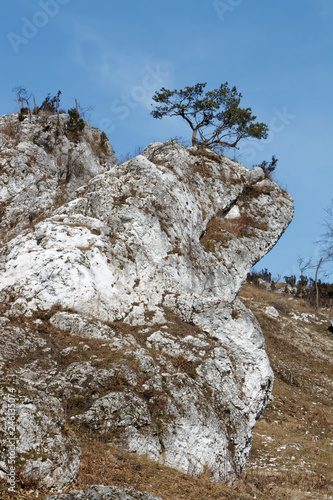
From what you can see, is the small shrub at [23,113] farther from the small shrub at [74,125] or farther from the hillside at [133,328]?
the hillside at [133,328]

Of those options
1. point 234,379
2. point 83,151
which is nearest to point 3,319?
point 234,379

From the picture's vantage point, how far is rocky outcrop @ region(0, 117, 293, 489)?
36.2 feet

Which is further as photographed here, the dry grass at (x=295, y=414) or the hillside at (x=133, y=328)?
the dry grass at (x=295, y=414)

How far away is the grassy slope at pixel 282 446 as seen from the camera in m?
8.55

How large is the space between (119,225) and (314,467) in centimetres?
1272

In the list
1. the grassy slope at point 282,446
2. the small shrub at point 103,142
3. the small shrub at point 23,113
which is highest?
the small shrub at point 103,142

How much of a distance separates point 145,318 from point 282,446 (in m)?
9.62

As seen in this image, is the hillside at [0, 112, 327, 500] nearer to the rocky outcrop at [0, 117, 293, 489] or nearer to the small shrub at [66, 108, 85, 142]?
the rocky outcrop at [0, 117, 293, 489]

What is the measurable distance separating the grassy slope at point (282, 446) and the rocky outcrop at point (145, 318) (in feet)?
3.55

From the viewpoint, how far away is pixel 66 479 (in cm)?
730

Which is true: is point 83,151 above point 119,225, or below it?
above

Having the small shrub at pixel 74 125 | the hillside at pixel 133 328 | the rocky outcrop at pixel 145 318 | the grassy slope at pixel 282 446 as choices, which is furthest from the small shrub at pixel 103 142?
the grassy slope at pixel 282 446

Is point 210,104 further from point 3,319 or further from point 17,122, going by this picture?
point 3,319

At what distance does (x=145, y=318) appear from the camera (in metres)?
15.6
